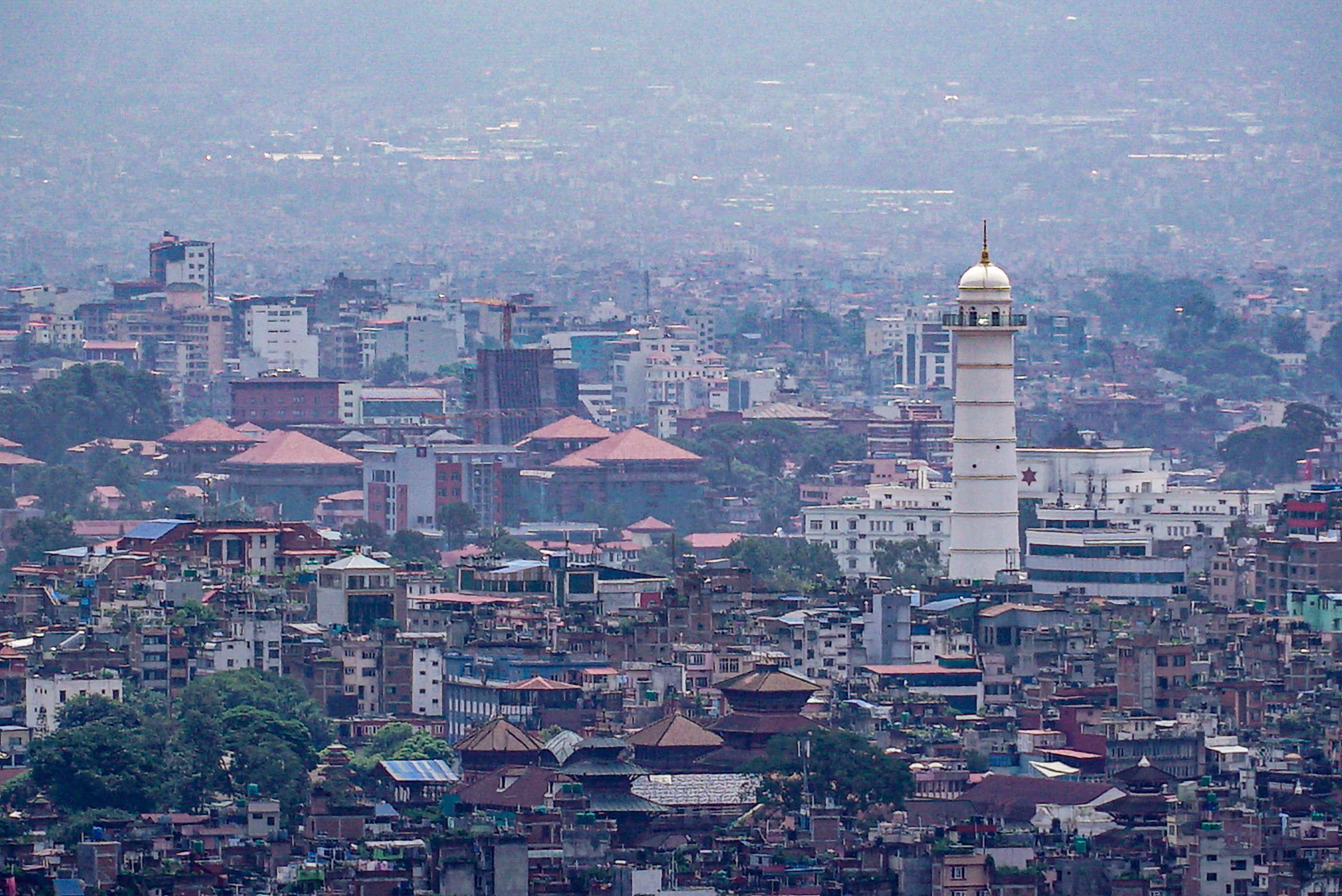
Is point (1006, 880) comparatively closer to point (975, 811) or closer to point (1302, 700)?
point (975, 811)

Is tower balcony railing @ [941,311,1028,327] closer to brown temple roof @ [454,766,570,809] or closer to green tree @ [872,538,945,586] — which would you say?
green tree @ [872,538,945,586]

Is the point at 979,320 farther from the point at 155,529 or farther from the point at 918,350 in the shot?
the point at 918,350

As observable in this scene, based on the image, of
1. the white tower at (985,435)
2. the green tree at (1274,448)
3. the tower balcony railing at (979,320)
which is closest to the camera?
the white tower at (985,435)

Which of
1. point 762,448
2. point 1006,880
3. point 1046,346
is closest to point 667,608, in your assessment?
point 1006,880

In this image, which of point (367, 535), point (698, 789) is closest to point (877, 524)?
point (367, 535)

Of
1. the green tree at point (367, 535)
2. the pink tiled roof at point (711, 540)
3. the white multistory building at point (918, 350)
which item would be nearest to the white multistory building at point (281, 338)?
the white multistory building at point (918, 350)

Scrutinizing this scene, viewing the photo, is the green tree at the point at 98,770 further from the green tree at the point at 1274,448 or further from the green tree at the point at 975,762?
the green tree at the point at 1274,448

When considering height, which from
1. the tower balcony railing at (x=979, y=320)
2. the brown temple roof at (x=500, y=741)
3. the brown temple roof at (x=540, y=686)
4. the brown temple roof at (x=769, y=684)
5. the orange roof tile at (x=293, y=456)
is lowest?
the brown temple roof at (x=500, y=741)
